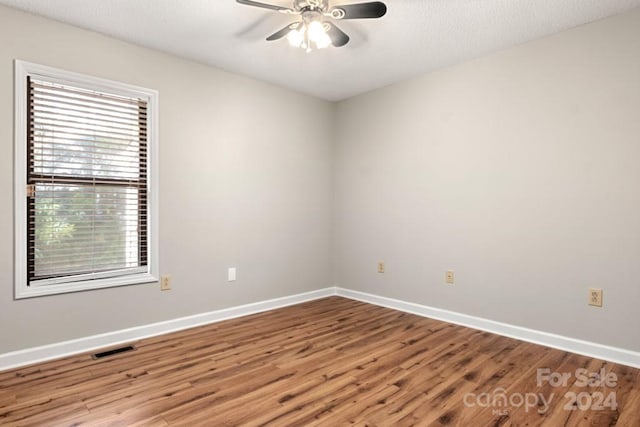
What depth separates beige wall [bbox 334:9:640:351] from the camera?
2469 mm

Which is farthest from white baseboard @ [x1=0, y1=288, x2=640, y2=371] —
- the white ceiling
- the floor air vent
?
the white ceiling

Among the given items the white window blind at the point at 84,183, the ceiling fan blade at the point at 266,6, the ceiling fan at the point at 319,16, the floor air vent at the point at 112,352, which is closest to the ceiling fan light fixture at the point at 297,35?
the ceiling fan at the point at 319,16

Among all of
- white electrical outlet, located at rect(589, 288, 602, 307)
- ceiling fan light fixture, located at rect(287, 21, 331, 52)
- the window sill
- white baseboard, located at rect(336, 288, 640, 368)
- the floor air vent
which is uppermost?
ceiling fan light fixture, located at rect(287, 21, 331, 52)

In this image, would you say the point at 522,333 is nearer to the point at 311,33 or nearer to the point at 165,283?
the point at 311,33

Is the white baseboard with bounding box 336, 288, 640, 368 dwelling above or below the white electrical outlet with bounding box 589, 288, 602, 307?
below

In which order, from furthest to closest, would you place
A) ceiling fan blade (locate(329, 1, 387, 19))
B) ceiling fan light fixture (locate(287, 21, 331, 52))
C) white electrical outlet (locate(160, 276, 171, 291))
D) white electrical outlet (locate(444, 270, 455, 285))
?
white electrical outlet (locate(444, 270, 455, 285)), white electrical outlet (locate(160, 276, 171, 291)), ceiling fan light fixture (locate(287, 21, 331, 52)), ceiling fan blade (locate(329, 1, 387, 19))

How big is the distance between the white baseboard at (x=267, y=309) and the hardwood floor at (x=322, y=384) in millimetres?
91

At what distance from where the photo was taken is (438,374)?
2.27m

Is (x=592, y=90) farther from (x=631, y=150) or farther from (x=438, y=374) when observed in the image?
(x=438, y=374)

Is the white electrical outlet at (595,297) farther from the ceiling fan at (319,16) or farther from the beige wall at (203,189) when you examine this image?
the beige wall at (203,189)

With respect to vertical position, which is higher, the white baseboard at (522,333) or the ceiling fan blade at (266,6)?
the ceiling fan blade at (266,6)

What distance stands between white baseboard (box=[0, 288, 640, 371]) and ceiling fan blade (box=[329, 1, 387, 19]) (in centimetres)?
253

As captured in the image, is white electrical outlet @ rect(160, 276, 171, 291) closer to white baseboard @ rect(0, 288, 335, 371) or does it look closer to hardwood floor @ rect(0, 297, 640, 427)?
white baseboard @ rect(0, 288, 335, 371)

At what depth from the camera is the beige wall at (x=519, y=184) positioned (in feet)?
8.10
